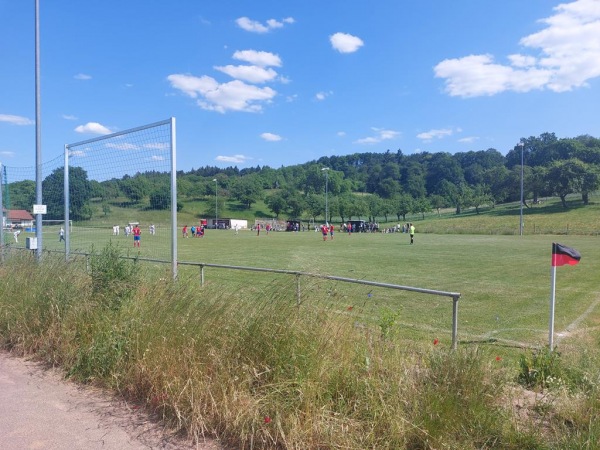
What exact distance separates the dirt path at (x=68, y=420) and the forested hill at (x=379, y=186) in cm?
370

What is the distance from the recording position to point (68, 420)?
150 inches

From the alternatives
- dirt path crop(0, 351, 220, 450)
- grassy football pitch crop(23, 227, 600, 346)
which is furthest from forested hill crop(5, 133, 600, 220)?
dirt path crop(0, 351, 220, 450)

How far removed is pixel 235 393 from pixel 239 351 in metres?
0.55

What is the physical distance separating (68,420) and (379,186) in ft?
591

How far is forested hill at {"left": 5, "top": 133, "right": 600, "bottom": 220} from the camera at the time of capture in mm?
9431

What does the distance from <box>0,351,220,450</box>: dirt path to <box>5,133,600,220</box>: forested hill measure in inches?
146

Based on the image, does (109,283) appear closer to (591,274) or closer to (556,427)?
(556,427)

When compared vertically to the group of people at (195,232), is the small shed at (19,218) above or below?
above

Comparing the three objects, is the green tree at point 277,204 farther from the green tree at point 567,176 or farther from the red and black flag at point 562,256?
the red and black flag at point 562,256

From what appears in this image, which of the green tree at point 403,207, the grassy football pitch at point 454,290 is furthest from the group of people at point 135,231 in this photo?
the green tree at point 403,207

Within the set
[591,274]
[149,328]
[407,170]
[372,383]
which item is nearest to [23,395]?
[149,328]

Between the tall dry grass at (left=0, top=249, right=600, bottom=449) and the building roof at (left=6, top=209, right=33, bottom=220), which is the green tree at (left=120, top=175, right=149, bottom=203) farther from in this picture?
the building roof at (left=6, top=209, right=33, bottom=220)

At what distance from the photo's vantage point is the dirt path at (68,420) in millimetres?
3402

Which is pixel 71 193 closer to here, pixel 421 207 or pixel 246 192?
pixel 421 207
